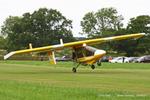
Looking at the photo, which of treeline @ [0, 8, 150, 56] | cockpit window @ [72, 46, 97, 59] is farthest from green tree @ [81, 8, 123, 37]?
cockpit window @ [72, 46, 97, 59]

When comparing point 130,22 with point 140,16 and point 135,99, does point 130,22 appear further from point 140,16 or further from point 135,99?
point 135,99

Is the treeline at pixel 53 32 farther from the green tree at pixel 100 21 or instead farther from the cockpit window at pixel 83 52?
the cockpit window at pixel 83 52

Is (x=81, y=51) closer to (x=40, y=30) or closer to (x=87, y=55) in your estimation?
(x=87, y=55)

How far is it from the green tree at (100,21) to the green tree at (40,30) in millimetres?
21270

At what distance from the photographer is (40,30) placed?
143 metres

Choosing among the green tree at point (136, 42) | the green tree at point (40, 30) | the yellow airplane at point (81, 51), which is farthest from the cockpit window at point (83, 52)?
the green tree at point (40, 30)

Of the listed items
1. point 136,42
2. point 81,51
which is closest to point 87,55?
point 81,51

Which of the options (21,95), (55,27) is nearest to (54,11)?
(55,27)

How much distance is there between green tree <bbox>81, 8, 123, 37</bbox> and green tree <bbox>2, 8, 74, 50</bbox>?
21.3 meters

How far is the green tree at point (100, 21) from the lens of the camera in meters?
165

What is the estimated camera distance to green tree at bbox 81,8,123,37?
543 ft

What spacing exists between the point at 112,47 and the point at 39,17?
25569 millimetres

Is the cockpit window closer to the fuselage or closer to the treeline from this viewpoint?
the fuselage

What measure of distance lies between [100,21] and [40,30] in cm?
3310
